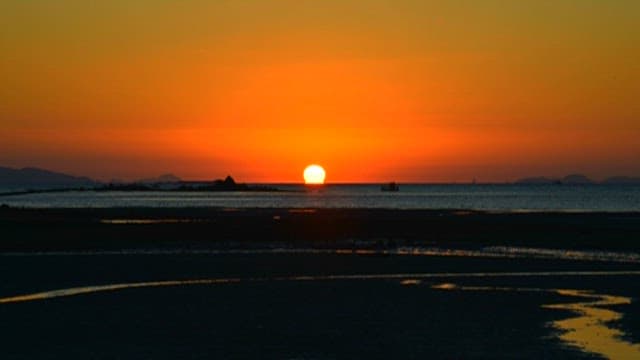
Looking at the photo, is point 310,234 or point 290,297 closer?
point 290,297

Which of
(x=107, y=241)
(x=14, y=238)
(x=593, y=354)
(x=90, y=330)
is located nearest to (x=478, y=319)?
(x=593, y=354)

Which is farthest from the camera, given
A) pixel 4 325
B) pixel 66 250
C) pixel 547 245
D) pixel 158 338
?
pixel 547 245

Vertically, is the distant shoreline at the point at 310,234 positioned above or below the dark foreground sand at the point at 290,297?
above

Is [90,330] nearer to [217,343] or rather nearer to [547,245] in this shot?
[217,343]

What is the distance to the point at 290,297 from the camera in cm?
3344

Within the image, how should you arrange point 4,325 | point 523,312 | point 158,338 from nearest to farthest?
1. point 158,338
2. point 4,325
3. point 523,312

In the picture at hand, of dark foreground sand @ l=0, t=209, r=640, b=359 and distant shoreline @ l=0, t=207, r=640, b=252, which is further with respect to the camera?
distant shoreline @ l=0, t=207, r=640, b=252

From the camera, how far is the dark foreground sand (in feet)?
80.3

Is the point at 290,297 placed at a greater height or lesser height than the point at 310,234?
lesser

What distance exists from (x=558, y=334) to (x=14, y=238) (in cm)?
4347

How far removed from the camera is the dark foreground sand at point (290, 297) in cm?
2448

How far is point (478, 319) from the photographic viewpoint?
28.8 meters

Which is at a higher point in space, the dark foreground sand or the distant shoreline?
the distant shoreline

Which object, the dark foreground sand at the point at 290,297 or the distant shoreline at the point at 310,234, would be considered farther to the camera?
the distant shoreline at the point at 310,234
